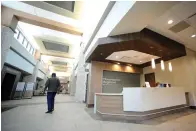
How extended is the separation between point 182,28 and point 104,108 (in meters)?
4.22

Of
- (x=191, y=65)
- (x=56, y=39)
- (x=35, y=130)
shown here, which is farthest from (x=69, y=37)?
(x=191, y=65)

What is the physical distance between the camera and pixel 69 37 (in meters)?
9.41

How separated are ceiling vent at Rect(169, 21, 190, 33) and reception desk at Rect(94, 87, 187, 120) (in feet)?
7.85

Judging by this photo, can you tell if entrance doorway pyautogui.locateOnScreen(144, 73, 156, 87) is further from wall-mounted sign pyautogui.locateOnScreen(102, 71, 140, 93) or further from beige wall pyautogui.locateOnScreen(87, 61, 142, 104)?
beige wall pyautogui.locateOnScreen(87, 61, 142, 104)

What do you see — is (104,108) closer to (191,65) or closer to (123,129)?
(123,129)

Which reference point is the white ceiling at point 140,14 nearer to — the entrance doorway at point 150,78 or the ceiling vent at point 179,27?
the ceiling vent at point 179,27

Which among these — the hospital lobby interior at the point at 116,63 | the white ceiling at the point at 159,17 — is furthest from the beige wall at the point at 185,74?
the white ceiling at the point at 159,17

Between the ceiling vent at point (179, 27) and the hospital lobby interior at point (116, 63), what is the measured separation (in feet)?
0.11

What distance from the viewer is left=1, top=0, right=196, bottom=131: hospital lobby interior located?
3.07m

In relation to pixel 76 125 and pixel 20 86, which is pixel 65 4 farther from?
pixel 20 86

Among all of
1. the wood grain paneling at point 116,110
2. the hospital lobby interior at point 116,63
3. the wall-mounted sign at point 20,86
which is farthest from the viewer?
the wall-mounted sign at point 20,86

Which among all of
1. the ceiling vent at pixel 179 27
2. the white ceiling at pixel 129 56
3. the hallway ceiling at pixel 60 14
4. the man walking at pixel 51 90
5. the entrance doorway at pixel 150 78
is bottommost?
the man walking at pixel 51 90

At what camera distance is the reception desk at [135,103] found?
371 cm

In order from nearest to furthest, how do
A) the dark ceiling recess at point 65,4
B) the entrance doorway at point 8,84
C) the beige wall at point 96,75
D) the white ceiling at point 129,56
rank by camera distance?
1. the dark ceiling recess at point 65,4
2. the white ceiling at point 129,56
3. the beige wall at point 96,75
4. the entrance doorway at point 8,84
